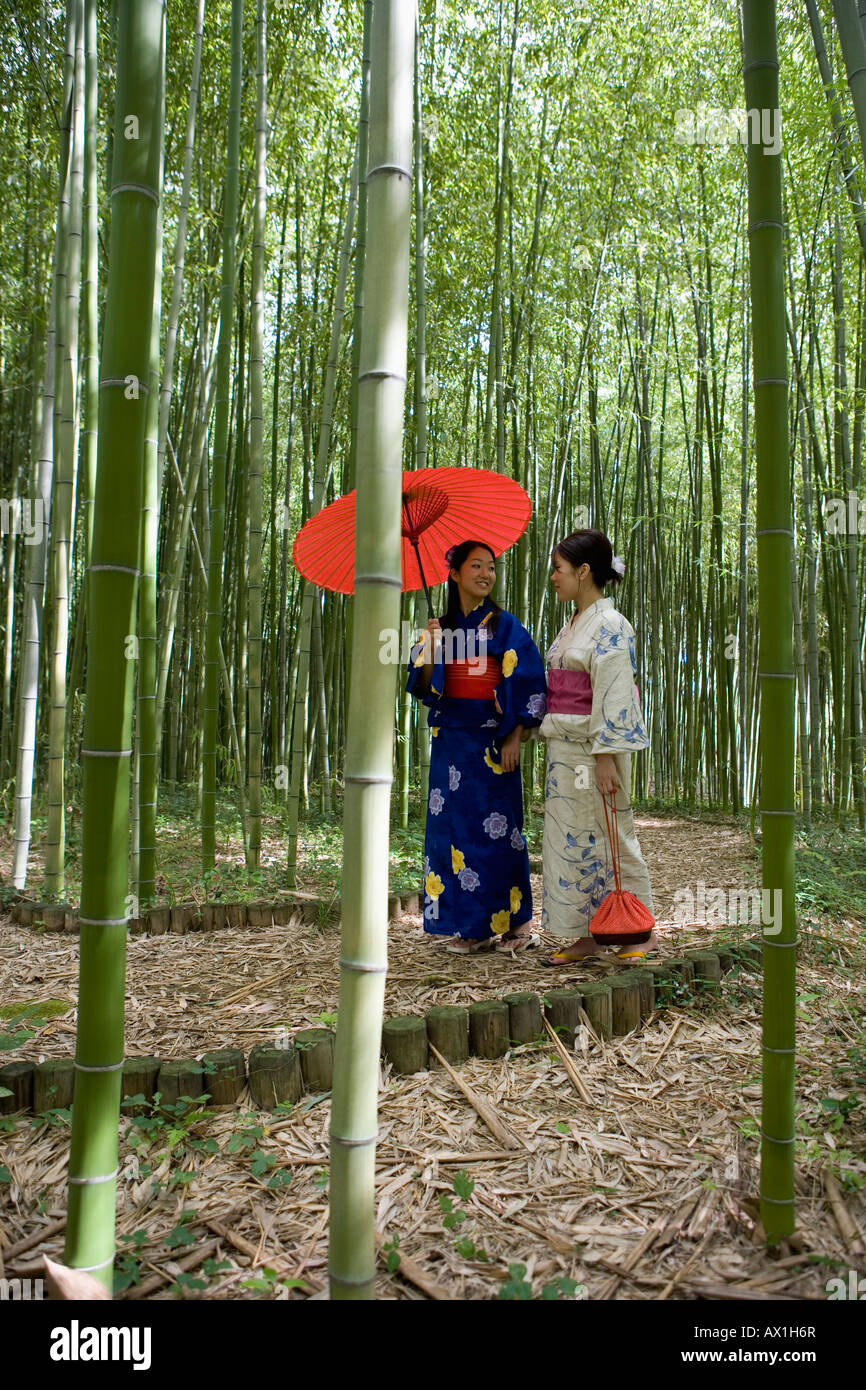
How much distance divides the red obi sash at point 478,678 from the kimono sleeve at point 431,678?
52 mm

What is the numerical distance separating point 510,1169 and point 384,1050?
40 cm

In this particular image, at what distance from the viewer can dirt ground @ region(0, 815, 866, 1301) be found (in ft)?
3.61

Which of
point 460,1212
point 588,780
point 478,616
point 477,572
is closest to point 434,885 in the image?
point 588,780

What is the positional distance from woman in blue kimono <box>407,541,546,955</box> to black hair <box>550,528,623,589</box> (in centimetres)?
22

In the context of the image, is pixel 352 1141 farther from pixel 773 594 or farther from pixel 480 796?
pixel 480 796

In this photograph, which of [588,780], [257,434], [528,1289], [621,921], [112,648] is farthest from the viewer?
[257,434]

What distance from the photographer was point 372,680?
2.72 ft

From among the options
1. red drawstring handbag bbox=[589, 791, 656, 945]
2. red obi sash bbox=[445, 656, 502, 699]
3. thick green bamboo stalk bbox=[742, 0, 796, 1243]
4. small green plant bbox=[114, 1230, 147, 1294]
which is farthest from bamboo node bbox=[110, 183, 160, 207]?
red drawstring handbag bbox=[589, 791, 656, 945]

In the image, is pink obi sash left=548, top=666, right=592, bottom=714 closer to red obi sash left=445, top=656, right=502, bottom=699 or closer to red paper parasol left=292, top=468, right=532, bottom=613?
red obi sash left=445, top=656, right=502, bottom=699

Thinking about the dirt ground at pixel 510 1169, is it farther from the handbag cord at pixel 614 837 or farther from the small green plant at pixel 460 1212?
the handbag cord at pixel 614 837

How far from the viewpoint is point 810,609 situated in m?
4.91

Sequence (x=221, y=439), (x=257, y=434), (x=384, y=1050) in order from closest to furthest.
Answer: (x=384, y=1050) < (x=221, y=439) < (x=257, y=434)
